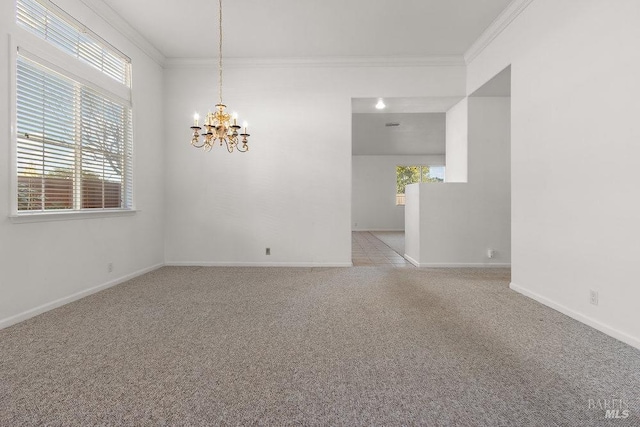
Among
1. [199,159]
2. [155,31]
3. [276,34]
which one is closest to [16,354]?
[199,159]

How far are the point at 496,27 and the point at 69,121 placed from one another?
4865mm

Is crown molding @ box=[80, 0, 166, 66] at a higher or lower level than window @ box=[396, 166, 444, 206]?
higher

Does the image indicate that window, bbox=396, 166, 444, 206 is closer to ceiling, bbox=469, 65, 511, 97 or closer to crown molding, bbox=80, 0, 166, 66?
ceiling, bbox=469, 65, 511, 97

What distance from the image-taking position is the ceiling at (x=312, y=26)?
355cm

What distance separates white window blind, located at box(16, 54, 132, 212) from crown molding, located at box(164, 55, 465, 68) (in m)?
1.41

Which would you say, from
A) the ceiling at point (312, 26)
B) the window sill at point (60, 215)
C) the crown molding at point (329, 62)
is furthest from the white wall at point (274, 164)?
the window sill at point (60, 215)

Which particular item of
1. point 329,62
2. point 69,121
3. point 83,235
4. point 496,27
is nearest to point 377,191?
point 329,62

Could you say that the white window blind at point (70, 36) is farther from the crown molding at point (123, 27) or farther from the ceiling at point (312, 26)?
the ceiling at point (312, 26)

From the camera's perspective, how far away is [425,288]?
3646 mm

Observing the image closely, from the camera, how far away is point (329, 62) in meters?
4.81

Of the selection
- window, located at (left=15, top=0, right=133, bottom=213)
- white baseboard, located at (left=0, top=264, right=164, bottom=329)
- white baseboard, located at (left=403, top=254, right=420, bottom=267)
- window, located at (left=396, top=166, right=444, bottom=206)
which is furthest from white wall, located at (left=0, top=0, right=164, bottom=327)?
window, located at (left=396, top=166, right=444, bottom=206)

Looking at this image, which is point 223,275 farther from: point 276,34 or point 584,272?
point 584,272

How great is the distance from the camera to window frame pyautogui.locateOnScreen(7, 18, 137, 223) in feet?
8.38

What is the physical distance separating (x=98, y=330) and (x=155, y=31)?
3.68m
